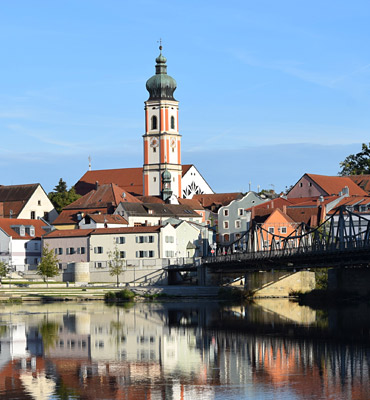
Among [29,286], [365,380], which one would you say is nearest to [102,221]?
[29,286]

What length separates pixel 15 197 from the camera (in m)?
168

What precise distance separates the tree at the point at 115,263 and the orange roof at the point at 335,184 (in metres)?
46.5

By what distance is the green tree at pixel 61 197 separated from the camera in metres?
174

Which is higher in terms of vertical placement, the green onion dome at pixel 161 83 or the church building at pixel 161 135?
the green onion dome at pixel 161 83

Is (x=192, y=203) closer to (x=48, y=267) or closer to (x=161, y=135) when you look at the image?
(x=161, y=135)

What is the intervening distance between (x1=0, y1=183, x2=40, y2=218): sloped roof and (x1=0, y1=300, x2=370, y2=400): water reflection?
7733cm

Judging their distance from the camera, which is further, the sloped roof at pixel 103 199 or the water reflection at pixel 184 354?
the sloped roof at pixel 103 199

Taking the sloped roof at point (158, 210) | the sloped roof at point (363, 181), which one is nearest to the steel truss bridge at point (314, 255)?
the sloped roof at point (158, 210)

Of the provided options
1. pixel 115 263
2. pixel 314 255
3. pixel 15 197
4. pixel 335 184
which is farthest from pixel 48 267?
pixel 335 184

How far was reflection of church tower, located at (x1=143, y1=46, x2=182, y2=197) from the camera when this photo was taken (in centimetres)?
18450

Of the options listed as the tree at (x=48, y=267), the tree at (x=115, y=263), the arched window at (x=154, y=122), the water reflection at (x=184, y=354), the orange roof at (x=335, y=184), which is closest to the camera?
the water reflection at (x=184, y=354)

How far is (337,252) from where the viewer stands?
296 ft

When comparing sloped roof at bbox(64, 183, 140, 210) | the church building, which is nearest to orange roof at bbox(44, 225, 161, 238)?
sloped roof at bbox(64, 183, 140, 210)

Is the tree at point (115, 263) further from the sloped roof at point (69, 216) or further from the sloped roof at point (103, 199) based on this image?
the sloped roof at point (103, 199)
